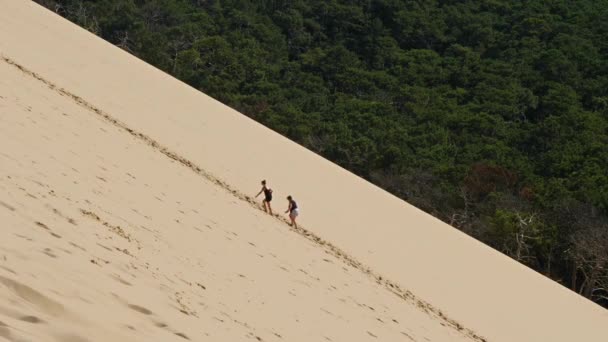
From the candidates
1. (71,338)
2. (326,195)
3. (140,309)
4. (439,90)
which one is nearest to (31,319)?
(71,338)

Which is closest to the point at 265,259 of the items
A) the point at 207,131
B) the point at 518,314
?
the point at 518,314

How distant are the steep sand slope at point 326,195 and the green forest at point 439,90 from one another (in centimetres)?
896

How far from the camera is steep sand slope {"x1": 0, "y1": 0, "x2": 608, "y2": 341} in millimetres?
13969

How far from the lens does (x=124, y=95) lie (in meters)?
19.5

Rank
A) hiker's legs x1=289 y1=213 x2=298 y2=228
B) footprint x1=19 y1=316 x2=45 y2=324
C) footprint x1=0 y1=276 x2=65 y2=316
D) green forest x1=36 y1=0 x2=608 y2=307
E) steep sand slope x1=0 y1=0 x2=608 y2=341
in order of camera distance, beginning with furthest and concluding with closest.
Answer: green forest x1=36 y1=0 x2=608 y2=307
steep sand slope x1=0 y1=0 x2=608 y2=341
hiker's legs x1=289 y1=213 x2=298 y2=228
footprint x1=0 y1=276 x2=65 y2=316
footprint x1=19 y1=316 x2=45 y2=324

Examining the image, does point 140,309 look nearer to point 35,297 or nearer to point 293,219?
point 35,297

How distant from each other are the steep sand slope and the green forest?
29.4 feet

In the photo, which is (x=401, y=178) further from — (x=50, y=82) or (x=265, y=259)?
(x=265, y=259)

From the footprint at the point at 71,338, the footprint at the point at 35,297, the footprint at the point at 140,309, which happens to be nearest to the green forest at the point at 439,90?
the footprint at the point at 140,309

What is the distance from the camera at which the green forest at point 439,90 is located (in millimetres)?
31422

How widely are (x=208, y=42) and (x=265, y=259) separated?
4340cm

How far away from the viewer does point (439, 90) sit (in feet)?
161

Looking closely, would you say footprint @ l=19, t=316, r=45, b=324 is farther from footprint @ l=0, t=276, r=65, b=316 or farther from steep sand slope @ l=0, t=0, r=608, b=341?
steep sand slope @ l=0, t=0, r=608, b=341

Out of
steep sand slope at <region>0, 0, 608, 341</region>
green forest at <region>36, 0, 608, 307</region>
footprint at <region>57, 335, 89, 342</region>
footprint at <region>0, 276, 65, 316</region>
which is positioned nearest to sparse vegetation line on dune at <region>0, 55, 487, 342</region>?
steep sand slope at <region>0, 0, 608, 341</region>
